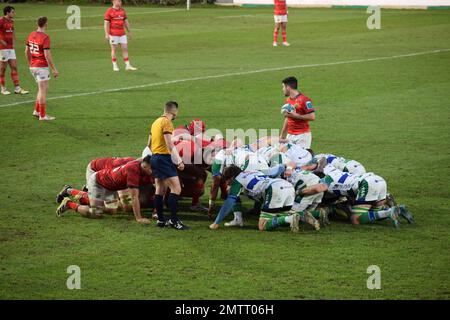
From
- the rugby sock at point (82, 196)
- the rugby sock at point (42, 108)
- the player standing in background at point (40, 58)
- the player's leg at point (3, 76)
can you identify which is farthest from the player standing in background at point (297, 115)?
the player's leg at point (3, 76)

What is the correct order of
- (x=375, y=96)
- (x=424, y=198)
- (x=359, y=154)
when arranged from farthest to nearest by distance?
(x=375, y=96) < (x=359, y=154) < (x=424, y=198)

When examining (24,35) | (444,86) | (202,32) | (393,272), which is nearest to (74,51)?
(24,35)

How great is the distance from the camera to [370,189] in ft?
45.7

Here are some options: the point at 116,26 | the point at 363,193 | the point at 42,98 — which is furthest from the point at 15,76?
the point at 363,193

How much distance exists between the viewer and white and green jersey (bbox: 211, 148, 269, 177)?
1401cm

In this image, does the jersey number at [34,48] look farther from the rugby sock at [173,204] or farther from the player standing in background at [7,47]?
the rugby sock at [173,204]

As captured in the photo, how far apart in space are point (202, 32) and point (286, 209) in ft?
92.1

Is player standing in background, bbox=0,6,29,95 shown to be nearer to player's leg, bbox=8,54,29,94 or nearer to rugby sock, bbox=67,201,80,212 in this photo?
player's leg, bbox=8,54,29,94

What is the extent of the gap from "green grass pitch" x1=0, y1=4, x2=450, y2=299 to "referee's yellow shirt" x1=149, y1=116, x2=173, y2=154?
1253mm

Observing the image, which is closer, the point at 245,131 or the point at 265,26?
the point at 245,131

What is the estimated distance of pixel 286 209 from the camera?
13.7 m

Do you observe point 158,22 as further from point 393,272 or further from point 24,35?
point 393,272

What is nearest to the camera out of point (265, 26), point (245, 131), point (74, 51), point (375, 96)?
point (245, 131)

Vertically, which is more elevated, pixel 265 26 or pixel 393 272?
pixel 265 26
